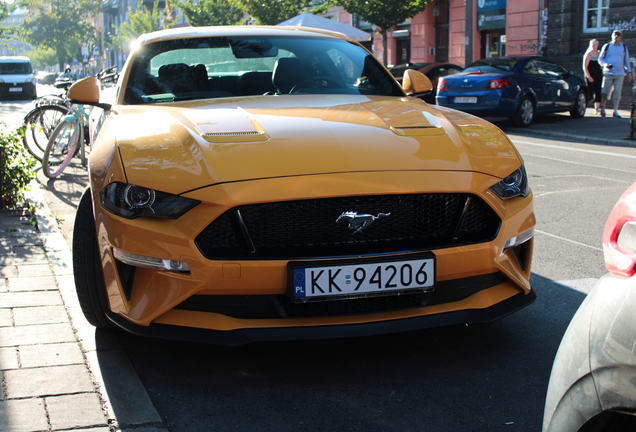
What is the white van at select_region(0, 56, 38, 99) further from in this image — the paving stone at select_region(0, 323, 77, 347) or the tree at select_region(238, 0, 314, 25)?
the paving stone at select_region(0, 323, 77, 347)

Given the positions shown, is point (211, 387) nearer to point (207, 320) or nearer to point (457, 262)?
point (207, 320)

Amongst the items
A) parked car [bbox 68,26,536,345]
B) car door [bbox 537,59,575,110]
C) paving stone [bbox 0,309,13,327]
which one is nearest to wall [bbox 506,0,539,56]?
car door [bbox 537,59,575,110]

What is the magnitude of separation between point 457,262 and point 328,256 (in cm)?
52

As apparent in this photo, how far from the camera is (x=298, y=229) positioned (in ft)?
8.62

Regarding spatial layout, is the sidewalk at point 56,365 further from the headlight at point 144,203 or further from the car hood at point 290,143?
the car hood at point 290,143

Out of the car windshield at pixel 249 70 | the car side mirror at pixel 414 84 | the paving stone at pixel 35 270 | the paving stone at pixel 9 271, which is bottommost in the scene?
the paving stone at pixel 35 270

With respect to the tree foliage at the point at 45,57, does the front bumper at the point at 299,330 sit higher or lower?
higher

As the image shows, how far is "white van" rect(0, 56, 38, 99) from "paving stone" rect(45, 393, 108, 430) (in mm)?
30900

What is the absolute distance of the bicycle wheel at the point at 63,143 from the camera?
7762mm

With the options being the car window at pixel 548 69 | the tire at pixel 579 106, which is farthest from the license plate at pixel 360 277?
the tire at pixel 579 106

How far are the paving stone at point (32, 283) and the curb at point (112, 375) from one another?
43mm

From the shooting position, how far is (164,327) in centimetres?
262

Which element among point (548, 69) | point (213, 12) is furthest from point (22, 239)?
point (213, 12)

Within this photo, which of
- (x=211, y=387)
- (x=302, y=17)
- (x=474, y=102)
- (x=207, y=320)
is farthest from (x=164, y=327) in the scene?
(x=302, y=17)
